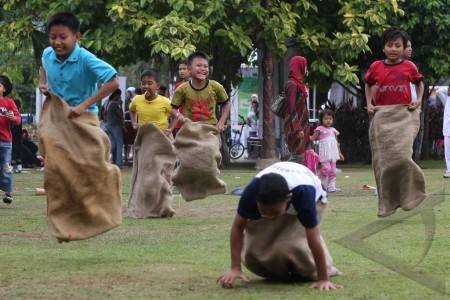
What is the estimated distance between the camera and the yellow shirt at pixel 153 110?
1309 centimetres

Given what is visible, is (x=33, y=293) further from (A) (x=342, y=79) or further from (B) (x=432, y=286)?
(A) (x=342, y=79)

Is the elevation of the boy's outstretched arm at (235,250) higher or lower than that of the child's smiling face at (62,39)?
lower

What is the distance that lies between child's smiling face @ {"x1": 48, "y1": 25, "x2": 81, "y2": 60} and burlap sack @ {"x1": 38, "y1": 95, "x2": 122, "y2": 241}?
1.36 feet

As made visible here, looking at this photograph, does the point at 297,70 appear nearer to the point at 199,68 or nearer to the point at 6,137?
the point at 199,68

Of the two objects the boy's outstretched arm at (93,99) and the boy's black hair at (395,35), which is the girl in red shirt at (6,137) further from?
the boy's outstretched arm at (93,99)

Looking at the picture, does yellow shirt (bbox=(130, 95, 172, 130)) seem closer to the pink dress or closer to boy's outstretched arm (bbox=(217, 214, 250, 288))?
the pink dress

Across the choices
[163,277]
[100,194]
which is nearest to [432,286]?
[163,277]

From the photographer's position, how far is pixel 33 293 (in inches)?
274

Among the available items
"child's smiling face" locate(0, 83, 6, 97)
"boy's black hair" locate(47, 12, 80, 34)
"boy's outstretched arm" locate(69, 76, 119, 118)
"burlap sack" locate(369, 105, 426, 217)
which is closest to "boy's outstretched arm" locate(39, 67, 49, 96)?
"boy's outstretched arm" locate(69, 76, 119, 118)

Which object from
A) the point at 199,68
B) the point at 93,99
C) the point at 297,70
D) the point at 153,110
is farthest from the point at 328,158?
the point at 93,99

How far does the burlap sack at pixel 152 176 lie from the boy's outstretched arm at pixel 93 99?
402 centimetres

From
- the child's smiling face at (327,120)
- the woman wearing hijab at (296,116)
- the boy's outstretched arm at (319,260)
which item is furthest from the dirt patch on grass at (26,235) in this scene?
the child's smiling face at (327,120)

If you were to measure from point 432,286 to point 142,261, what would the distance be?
7.56ft

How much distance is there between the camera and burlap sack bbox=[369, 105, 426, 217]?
1066 cm
